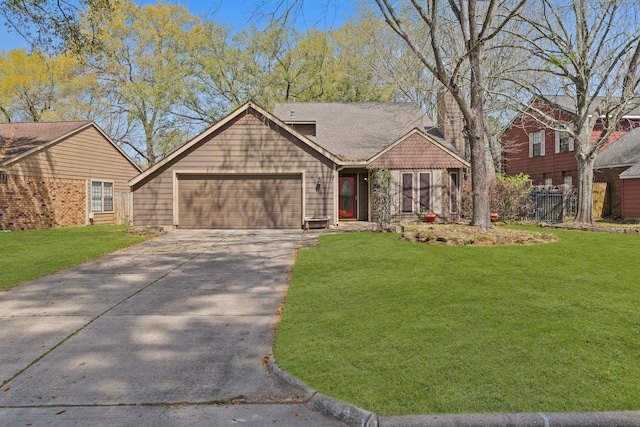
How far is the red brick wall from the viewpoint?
687 inches

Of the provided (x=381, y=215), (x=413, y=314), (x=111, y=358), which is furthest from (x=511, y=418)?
(x=381, y=215)

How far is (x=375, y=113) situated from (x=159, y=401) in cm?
2237

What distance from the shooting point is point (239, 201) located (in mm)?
17547

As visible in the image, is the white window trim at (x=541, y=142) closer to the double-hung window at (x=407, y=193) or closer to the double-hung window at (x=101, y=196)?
the double-hung window at (x=407, y=193)

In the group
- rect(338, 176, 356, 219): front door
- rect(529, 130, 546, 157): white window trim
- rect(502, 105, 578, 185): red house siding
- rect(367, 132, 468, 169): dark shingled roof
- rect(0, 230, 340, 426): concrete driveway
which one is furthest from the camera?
rect(529, 130, 546, 157): white window trim

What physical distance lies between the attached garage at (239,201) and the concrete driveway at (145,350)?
8725mm

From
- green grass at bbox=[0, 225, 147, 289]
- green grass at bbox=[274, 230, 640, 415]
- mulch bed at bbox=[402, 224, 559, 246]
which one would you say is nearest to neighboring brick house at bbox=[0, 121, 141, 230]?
green grass at bbox=[0, 225, 147, 289]

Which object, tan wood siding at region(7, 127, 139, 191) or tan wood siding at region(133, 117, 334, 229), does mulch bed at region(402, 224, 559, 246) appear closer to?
tan wood siding at region(133, 117, 334, 229)

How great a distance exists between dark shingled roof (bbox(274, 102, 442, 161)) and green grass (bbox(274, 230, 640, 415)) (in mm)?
13058

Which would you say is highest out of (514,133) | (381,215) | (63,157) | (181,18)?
(181,18)

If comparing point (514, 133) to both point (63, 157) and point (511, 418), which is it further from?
point (511, 418)

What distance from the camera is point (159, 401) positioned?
133 inches

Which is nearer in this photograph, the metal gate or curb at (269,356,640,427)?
curb at (269,356,640,427)

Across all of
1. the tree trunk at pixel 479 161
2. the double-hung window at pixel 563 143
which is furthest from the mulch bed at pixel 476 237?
the double-hung window at pixel 563 143
